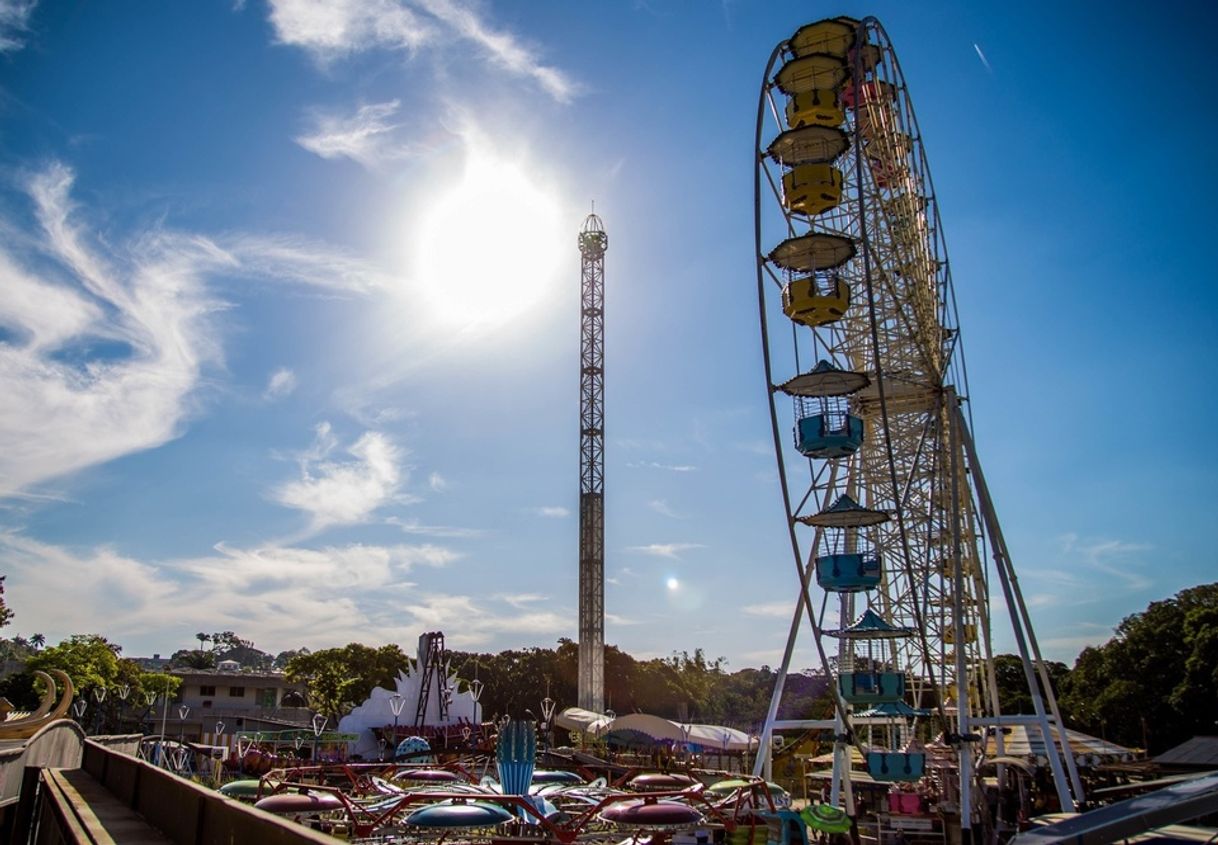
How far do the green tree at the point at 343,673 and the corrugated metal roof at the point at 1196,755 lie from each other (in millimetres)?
55266

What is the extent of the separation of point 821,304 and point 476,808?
17.4 metres

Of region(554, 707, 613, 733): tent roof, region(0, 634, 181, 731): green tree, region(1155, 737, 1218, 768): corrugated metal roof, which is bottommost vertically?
region(1155, 737, 1218, 768): corrugated metal roof

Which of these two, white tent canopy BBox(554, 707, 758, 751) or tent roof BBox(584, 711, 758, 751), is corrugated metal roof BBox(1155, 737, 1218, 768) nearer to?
white tent canopy BBox(554, 707, 758, 751)

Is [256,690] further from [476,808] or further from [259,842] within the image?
[259,842]

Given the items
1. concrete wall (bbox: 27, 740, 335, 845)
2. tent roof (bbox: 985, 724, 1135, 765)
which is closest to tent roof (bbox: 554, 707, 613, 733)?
tent roof (bbox: 985, 724, 1135, 765)

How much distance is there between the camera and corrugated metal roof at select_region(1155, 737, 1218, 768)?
32.0 m

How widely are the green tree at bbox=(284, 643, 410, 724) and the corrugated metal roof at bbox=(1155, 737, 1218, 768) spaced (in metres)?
55.3

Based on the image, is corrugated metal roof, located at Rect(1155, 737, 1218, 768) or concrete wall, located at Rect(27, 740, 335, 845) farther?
corrugated metal roof, located at Rect(1155, 737, 1218, 768)

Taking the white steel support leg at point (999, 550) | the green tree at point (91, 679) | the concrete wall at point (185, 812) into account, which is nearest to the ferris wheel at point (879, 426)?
the white steel support leg at point (999, 550)

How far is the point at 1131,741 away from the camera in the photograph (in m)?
51.6

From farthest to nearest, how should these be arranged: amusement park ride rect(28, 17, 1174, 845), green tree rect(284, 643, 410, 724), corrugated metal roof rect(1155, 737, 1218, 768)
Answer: green tree rect(284, 643, 410, 724)
corrugated metal roof rect(1155, 737, 1218, 768)
amusement park ride rect(28, 17, 1174, 845)

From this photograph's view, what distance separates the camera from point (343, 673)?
243 ft

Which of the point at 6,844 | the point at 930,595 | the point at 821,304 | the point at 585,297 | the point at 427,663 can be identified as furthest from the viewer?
the point at 585,297

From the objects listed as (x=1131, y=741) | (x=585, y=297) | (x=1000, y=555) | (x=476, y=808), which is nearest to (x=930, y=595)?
(x=1000, y=555)
